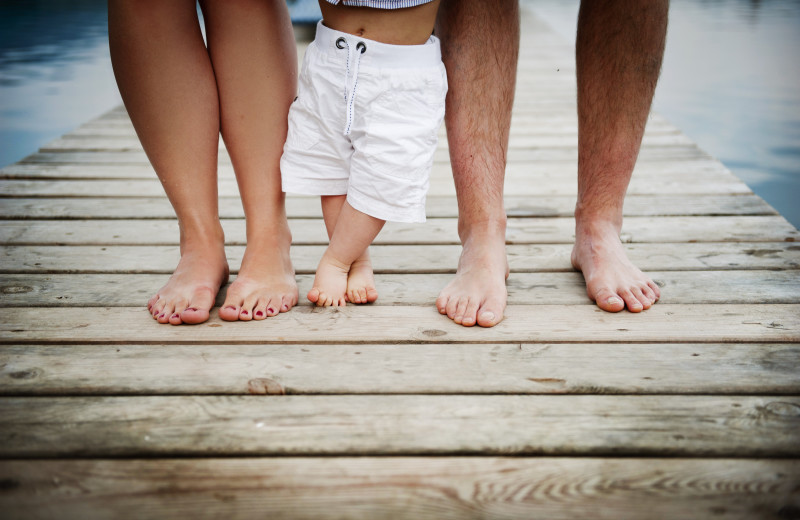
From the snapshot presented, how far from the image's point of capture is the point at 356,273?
4.11ft

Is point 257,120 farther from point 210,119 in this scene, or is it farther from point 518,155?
point 518,155

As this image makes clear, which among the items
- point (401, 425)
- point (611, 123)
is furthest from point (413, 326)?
point (611, 123)

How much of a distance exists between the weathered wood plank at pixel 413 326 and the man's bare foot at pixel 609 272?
2 cm

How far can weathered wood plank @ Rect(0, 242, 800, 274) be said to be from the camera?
1.36m

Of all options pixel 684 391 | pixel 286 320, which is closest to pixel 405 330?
pixel 286 320

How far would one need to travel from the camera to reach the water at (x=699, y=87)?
3.21 metres

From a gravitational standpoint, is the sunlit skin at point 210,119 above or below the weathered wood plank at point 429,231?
above

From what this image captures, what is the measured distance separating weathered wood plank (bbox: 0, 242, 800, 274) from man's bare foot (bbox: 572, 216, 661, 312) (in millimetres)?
80

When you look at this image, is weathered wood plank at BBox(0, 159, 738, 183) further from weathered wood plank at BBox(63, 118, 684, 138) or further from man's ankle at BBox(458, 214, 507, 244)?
man's ankle at BBox(458, 214, 507, 244)

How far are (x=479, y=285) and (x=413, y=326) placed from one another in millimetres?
170

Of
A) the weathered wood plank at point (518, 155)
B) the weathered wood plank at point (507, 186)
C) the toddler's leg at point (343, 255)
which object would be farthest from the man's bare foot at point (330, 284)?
the weathered wood plank at point (518, 155)

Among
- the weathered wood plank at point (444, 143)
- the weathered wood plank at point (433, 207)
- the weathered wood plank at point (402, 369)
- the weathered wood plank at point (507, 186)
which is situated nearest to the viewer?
the weathered wood plank at point (402, 369)

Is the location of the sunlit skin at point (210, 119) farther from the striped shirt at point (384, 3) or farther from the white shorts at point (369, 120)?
the striped shirt at point (384, 3)

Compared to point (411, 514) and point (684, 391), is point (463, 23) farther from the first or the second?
point (411, 514)
